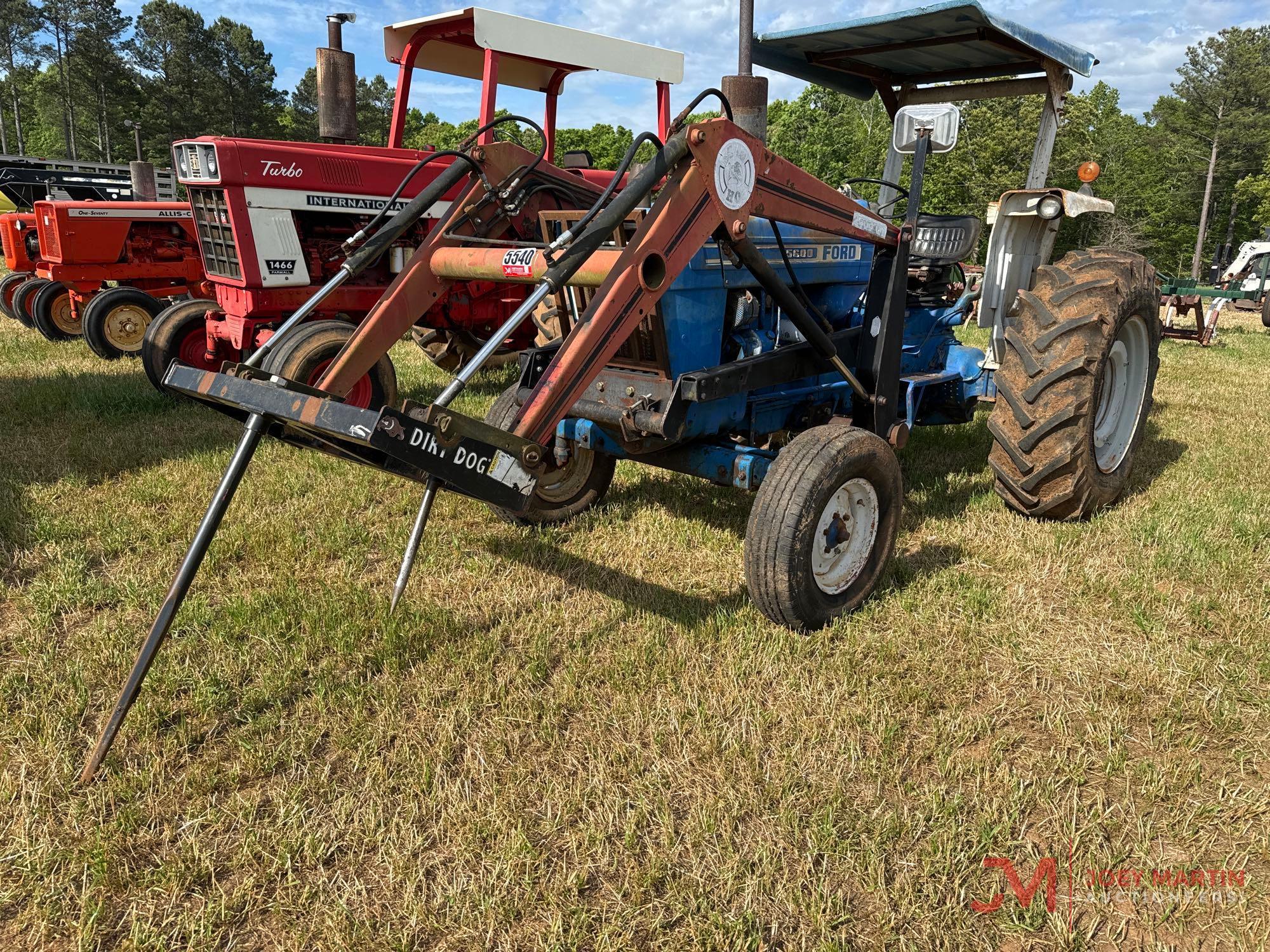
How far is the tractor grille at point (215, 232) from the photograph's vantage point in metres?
5.56

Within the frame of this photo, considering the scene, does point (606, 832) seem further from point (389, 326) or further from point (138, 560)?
point (138, 560)

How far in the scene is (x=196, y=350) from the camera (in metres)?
6.48

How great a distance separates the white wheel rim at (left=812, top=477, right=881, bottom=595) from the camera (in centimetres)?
323

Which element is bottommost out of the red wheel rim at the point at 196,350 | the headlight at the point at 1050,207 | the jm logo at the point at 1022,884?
the jm logo at the point at 1022,884

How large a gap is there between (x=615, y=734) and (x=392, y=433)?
3.63 feet

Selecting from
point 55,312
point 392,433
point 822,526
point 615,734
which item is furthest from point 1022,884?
point 55,312

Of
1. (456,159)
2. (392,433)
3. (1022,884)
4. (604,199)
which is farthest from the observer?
(456,159)

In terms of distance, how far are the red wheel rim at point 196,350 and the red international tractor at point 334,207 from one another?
0.01m

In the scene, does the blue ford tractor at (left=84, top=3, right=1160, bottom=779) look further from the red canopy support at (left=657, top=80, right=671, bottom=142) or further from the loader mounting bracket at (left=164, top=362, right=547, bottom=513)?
the red canopy support at (left=657, top=80, right=671, bottom=142)

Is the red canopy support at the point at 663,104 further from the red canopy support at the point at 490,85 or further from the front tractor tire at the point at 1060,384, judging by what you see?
the front tractor tire at the point at 1060,384

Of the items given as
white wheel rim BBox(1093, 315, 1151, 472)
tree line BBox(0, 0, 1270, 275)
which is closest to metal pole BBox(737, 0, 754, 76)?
white wheel rim BBox(1093, 315, 1151, 472)

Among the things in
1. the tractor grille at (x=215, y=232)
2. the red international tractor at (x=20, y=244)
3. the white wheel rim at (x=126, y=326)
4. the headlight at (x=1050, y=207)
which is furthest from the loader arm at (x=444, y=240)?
the red international tractor at (x=20, y=244)

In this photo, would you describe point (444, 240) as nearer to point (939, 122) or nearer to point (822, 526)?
point (822, 526)

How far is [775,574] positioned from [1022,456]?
1634 mm
